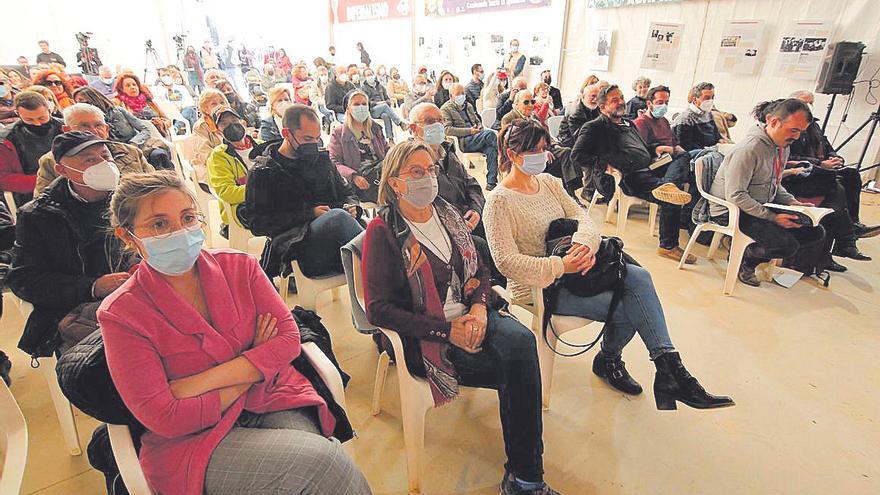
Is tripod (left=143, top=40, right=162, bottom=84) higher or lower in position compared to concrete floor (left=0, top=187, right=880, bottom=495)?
higher

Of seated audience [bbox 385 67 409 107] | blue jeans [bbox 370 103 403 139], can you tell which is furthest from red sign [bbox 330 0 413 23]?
blue jeans [bbox 370 103 403 139]

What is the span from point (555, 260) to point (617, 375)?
0.76 meters

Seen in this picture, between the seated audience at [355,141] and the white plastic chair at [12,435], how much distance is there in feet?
7.73

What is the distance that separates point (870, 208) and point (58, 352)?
6423 mm

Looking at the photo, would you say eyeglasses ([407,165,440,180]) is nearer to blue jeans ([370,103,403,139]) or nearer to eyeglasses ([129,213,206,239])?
eyeglasses ([129,213,206,239])

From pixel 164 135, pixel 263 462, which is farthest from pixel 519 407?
pixel 164 135

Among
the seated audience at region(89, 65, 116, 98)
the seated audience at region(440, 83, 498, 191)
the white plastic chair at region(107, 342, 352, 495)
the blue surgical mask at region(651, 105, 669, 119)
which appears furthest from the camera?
the seated audience at region(89, 65, 116, 98)

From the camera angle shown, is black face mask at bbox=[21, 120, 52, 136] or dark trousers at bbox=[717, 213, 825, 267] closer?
dark trousers at bbox=[717, 213, 825, 267]

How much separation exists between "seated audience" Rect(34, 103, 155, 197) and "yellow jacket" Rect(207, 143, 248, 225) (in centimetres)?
40

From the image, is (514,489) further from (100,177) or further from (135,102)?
(135,102)

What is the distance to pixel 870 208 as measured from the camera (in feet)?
15.0

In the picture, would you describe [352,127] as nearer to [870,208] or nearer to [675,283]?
[675,283]

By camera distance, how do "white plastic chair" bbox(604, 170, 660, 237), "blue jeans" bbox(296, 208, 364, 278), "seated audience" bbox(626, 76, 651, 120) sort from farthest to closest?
"seated audience" bbox(626, 76, 651, 120) → "white plastic chair" bbox(604, 170, 660, 237) → "blue jeans" bbox(296, 208, 364, 278)

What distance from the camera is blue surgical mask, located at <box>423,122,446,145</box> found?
287cm
